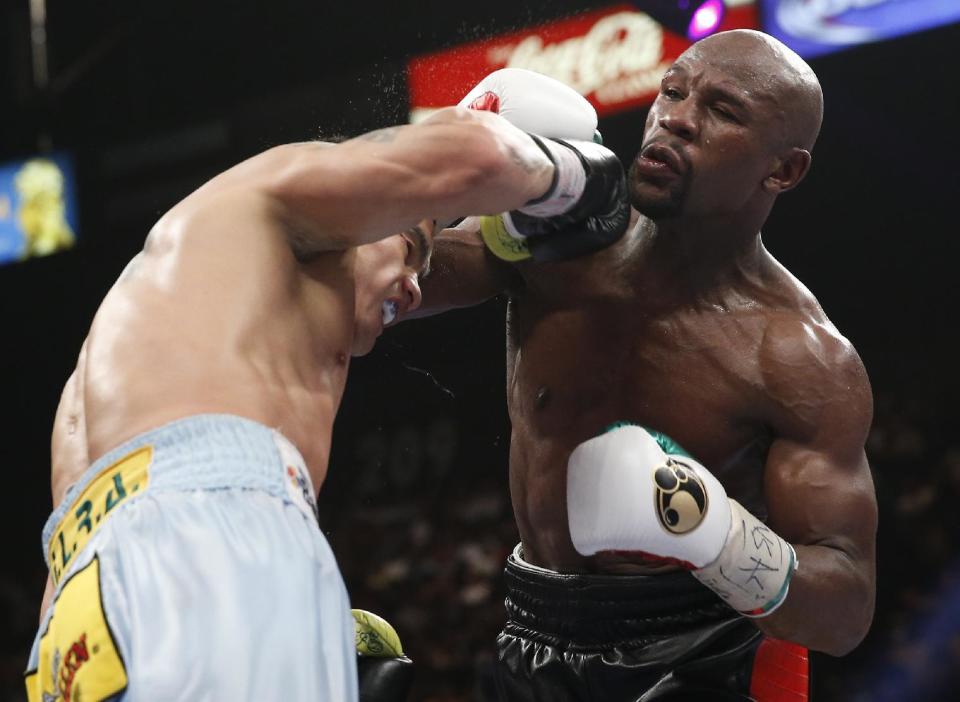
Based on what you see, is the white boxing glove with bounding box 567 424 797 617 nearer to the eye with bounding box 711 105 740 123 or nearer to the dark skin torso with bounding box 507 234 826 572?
the dark skin torso with bounding box 507 234 826 572

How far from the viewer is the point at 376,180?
5.49 ft

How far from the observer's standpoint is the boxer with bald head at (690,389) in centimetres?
225

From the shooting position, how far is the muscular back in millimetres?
1585

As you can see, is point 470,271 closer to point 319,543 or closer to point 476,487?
point 319,543

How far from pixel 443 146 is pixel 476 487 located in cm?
435

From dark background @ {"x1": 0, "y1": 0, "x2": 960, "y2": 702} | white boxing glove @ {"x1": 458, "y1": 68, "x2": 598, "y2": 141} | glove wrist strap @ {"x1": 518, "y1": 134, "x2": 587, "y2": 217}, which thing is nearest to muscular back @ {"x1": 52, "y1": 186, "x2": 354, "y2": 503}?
glove wrist strap @ {"x1": 518, "y1": 134, "x2": 587, "y2": 217}

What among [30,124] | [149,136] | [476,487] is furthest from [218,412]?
[30,124]

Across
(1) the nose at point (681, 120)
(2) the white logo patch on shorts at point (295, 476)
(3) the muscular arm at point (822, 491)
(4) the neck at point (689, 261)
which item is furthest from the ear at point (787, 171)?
(2) the white logo patch on shorts at point (295, 476)

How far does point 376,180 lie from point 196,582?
1.93 feet

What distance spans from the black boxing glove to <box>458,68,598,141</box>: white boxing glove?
77 mm

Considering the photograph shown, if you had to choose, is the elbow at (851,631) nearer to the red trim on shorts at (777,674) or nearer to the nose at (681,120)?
the red trim on shorts at (777,674)

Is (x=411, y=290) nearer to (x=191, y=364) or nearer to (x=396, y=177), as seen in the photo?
(x=396, y=177)

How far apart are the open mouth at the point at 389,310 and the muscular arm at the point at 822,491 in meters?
0.74

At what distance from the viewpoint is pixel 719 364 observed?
2.38 m
